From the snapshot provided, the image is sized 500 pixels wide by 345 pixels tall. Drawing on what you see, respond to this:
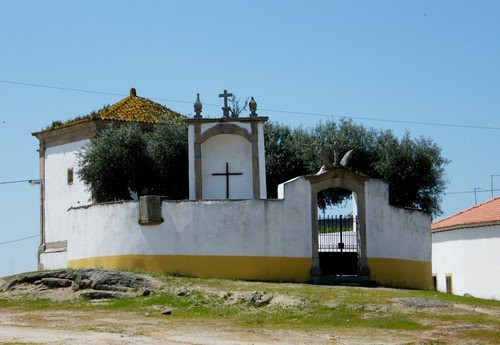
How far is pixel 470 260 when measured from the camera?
4219 centimetres

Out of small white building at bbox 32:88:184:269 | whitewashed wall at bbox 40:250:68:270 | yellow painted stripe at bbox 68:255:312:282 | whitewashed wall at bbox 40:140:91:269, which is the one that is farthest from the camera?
whitewashed wall at bbox 40:140:91:269

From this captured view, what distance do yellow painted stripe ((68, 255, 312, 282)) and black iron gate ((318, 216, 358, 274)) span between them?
122 centimetres

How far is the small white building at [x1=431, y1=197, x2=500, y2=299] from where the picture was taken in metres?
40.5

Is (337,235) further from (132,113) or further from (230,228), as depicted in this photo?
(132,113)

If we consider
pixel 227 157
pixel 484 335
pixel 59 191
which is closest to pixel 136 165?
pixel 59 191

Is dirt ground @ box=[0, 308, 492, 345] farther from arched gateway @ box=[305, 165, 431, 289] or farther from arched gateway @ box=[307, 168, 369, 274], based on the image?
arched gateway @ box=[305, 165, 431, 289]

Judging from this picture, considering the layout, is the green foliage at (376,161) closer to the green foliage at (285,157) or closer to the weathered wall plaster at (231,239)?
the green foliage at (285,157)

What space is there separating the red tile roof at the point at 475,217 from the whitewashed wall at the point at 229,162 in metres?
12.0

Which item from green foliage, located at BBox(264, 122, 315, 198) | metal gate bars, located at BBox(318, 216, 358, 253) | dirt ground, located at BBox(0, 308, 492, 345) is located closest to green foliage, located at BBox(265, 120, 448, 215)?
green foliage, located at BBox(264, 122, 315, 198)

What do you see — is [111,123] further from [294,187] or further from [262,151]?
[294,187]

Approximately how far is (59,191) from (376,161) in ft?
45.5

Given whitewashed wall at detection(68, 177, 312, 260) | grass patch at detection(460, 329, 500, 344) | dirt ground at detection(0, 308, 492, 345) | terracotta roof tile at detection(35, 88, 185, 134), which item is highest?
terracotta roof tile at detection(35, 88, 185, 134)

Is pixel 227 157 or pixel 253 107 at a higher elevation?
pixel 253 107

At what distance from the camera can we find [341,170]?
29.4 meters
